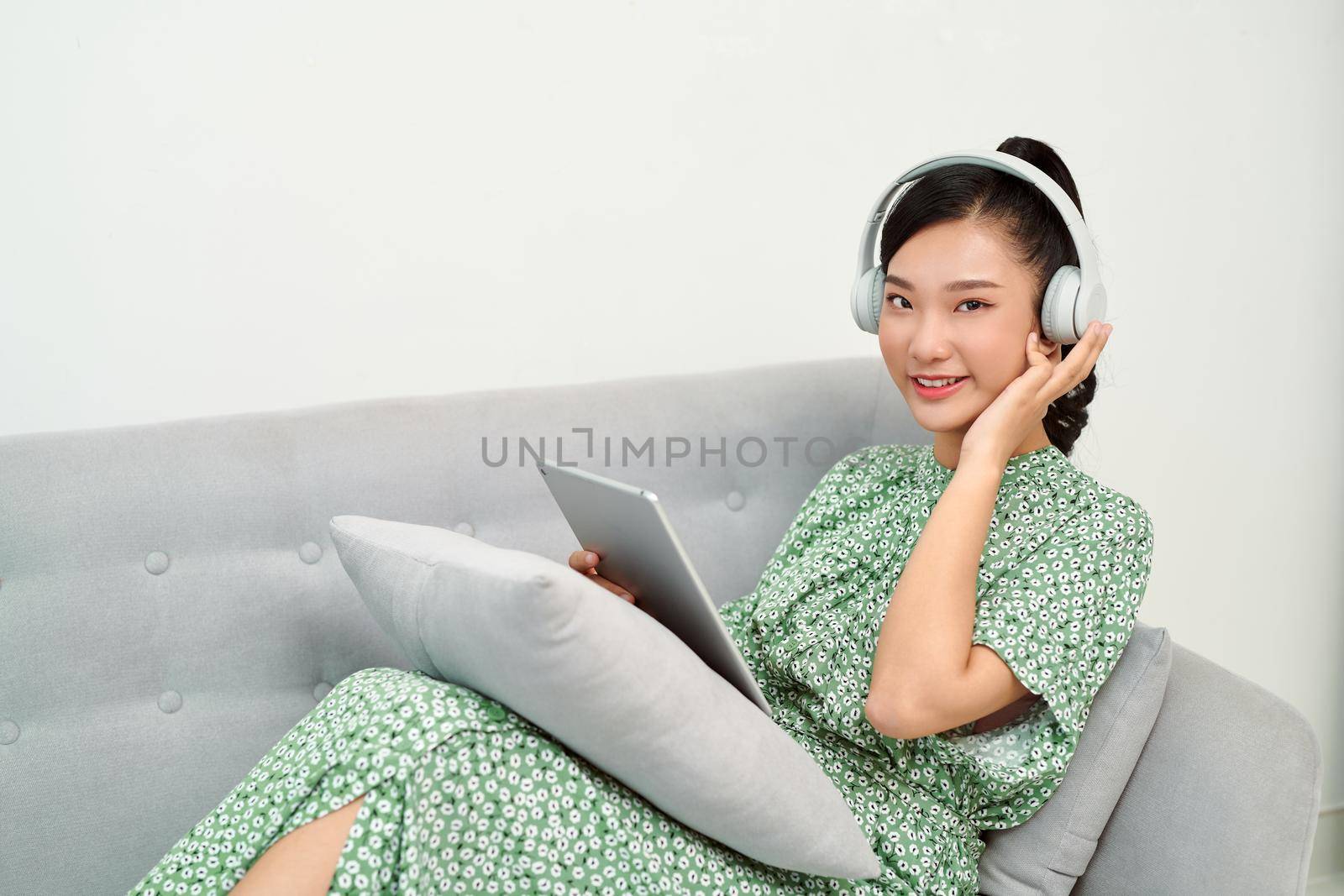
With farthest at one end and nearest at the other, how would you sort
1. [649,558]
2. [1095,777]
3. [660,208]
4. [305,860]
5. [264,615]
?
[660,208]
[264,615]
[1095,777]
[649,558]
[305,860]

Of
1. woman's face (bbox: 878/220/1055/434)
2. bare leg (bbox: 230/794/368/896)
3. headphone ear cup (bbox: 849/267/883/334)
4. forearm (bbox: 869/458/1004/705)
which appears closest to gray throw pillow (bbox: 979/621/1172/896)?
forearm (bbox: 869/458/1004/705)

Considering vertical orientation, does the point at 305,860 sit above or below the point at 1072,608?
below

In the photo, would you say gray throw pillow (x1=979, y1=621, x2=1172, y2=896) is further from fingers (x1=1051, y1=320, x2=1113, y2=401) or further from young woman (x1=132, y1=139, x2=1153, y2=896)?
fingers (x1=1051, y1=320, x2=1113, y2=401)

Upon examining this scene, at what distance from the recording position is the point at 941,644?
3.49ft

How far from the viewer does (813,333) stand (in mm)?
1858

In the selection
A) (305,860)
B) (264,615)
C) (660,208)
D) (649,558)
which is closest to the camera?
(305,860)

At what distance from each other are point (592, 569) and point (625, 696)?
1.19 ft

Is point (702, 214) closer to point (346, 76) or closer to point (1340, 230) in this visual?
point (346, 76)

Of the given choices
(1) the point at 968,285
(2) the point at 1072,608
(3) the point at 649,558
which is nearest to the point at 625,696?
(3) the point at 649,558

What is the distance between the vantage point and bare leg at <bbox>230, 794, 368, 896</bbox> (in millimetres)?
858

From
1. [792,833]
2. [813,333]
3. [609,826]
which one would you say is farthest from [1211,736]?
[813,333]

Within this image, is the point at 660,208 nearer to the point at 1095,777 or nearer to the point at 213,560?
the point at 213,560

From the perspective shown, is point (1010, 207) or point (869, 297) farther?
point (869, 297)

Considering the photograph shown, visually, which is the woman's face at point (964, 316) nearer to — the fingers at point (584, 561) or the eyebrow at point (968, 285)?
the eyebrow at point (968, 285)
